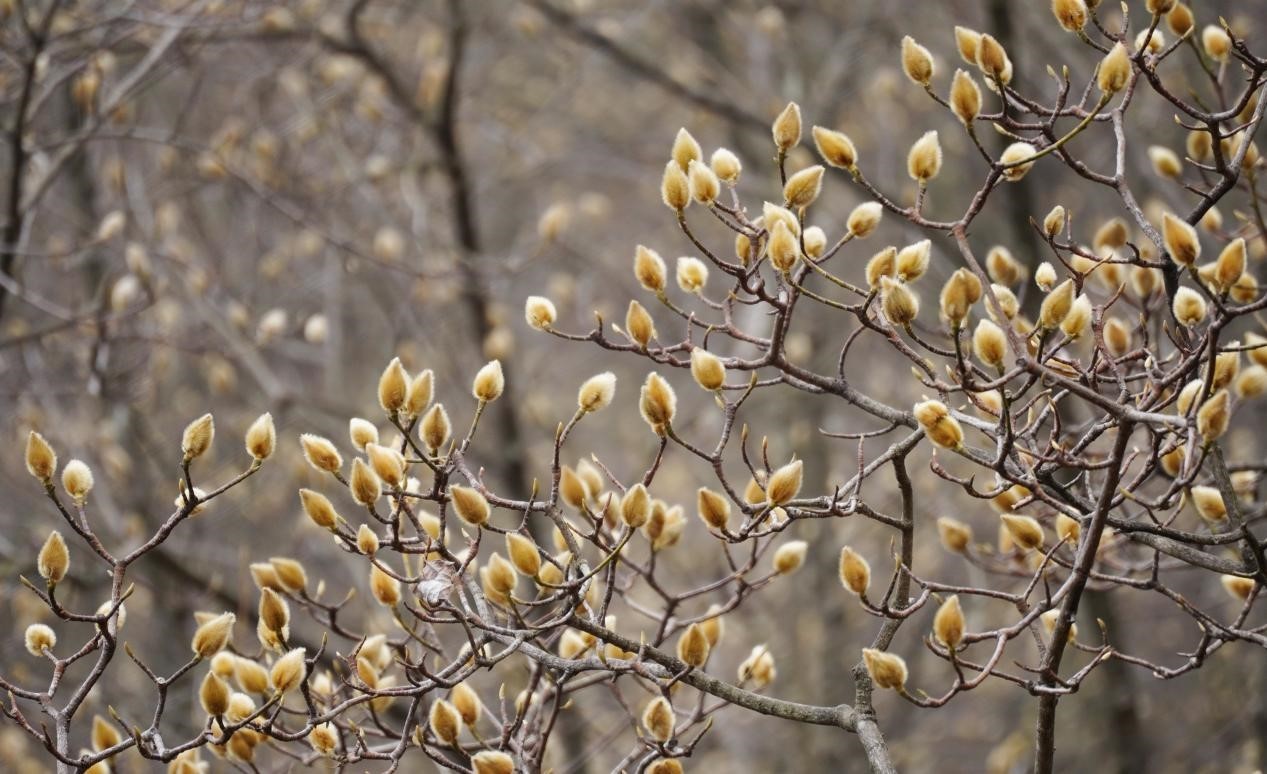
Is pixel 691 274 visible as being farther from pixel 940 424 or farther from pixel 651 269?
pixel 940 424

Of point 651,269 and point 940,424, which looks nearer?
point 940,424

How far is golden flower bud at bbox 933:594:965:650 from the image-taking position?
1331 millimetres

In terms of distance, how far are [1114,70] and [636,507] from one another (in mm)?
808

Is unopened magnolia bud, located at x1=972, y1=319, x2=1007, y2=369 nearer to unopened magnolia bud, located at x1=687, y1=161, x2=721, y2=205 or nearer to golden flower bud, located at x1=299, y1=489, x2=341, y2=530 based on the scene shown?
unopened magnolia bud, located at x1=687, y1=161, x2=721, y2=205

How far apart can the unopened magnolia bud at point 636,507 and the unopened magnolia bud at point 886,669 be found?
317 mm

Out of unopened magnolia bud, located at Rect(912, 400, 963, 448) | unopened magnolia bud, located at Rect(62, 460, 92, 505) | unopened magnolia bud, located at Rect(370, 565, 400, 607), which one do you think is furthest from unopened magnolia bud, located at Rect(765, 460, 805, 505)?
unopened magnolia bud, located at Rect(62, 460, 92, 505)

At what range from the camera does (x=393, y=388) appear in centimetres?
140

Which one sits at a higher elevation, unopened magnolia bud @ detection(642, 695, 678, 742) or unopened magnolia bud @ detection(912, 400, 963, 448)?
unopened magnolia bud @ detection(912, 400, 963, 448)

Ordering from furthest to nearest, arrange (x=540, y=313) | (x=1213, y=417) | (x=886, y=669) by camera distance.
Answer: (x=540, y=313) < (x=886, y=669) < (x=1213, y=417)

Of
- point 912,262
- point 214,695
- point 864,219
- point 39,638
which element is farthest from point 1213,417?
point 39,638

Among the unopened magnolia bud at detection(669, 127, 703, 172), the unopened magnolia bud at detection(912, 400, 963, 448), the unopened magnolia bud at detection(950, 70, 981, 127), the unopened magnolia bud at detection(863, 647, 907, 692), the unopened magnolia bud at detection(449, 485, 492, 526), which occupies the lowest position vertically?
the unopened magnolia bud at detection(863, 647, 907, 692)

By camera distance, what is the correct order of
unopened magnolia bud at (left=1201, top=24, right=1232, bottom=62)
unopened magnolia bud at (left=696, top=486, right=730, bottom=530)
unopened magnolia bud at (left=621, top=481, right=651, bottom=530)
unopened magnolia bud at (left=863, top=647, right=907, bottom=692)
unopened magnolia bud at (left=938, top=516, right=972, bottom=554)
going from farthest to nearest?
unopened magnolia bud at (left=938, top=516, right=972, bottom=554), unopened magnolia bud at (left=1201, top=24, right=1232, bottom=62), unopened magnolia bud at (left=696, top=486, right=730, bottom=530), unopened magnolia bud at (left=621, top=481, right=651, bottom=530), unopened magnolia bud at (left=863, top=647, right=907, bottom=692)

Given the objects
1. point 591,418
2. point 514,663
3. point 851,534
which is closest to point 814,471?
point 851,534

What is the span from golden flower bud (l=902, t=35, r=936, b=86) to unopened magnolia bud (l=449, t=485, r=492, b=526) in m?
0.80
